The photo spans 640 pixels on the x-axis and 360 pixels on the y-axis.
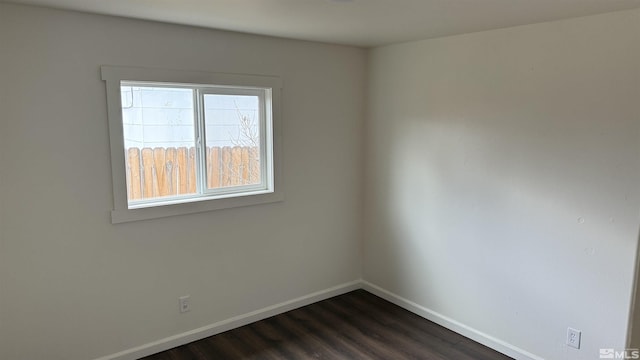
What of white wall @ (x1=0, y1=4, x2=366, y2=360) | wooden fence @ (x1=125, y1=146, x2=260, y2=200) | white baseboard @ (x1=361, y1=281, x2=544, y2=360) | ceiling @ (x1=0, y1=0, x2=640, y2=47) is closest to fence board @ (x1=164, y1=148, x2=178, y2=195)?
wooden fence @ (x1=125, y1=146, x2=260, y2=200)

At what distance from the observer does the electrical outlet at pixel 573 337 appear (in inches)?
101

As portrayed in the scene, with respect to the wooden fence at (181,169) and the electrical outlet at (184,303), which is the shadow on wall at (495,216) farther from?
the electrical outlet at (184,303)

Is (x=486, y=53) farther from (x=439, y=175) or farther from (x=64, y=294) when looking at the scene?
(x=64, y=294)

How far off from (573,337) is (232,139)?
2.65 metres

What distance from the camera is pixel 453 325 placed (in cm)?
331

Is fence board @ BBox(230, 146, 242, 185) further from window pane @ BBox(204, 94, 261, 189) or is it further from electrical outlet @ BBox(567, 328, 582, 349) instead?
electrical outlet @ BBox(567, 328, 582, 349)

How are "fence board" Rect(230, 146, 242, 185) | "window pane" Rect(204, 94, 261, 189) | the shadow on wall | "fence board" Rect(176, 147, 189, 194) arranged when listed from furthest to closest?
"fence board" Rect(230, 146, 242, 185), "window pane" Rect(204, 94, 261, 189), "fence board" Rect(176, 147, 189, 194), the shadow on wall

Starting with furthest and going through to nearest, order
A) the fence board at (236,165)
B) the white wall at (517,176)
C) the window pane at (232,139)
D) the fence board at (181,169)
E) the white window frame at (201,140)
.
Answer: the fence board at (236,165) → the window pane at (232,139) → the fence board at (181,169) → the white window frame at (201,140) → the white wall at (517,176)

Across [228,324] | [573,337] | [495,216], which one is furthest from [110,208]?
[573,337]

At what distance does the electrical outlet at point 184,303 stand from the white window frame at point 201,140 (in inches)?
24.7

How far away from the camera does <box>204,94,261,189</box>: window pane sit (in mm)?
3145

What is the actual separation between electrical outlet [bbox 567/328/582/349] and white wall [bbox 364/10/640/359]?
1.5 inches

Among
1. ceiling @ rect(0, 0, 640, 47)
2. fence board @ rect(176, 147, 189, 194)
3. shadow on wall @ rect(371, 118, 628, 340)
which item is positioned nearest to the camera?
ceiling @ rect(0, 0, 640, 47)

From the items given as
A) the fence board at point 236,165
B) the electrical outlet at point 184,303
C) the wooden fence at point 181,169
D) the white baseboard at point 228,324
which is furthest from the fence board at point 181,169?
the white baseboard at point 228,324
